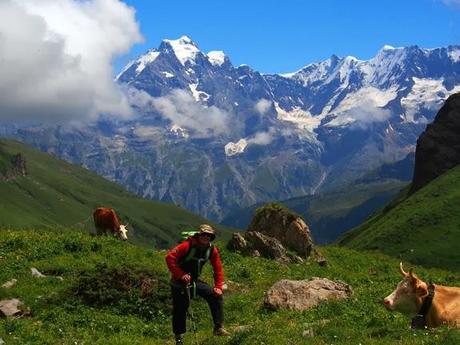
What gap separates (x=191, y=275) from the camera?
1847 cm

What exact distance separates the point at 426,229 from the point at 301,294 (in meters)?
135

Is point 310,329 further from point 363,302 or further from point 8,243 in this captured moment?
point 8,243

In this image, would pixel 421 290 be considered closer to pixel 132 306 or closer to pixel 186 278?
pixel 186 278

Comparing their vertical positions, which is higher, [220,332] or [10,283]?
[10,283]

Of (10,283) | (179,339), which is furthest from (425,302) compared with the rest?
(10,283)

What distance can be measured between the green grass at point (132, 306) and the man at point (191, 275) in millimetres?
902

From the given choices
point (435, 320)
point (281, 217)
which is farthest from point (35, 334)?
point (281, 217)

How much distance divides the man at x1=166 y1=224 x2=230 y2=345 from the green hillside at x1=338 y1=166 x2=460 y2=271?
397ft

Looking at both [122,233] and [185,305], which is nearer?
[185,305]

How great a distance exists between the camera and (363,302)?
76.6 ft

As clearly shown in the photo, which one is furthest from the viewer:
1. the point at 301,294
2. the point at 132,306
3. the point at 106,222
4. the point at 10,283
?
the point at 106,222

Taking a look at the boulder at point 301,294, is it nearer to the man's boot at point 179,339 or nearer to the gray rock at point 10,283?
the man's boot at point 179,339

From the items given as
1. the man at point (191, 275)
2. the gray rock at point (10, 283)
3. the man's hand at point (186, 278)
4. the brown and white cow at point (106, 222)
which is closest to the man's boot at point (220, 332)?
the man at point (191, 275)

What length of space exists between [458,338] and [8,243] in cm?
2508
